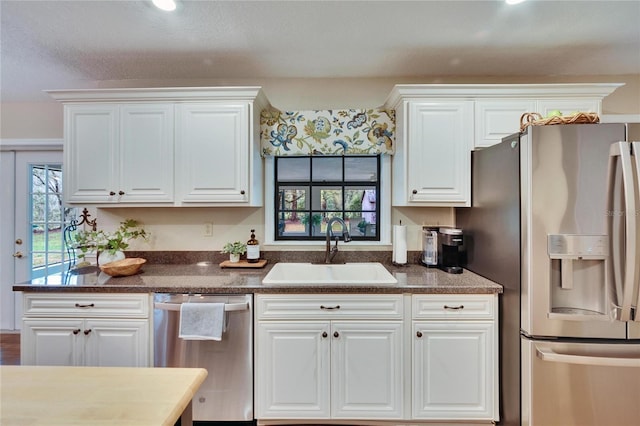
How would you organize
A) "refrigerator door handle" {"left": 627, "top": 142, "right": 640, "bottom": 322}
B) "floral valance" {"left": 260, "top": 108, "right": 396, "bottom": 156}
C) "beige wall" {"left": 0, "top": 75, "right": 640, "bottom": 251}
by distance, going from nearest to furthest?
"refrigerator door handle" {"left": 627, "top": 142, "right": 640, "bottom": 322} → "floral valance" {"left": 260, "top": 108, "right": 396, "bottom": 156} → "beige wall" {"left": 0, "top": 75, "right": 640, "bottom": 251}

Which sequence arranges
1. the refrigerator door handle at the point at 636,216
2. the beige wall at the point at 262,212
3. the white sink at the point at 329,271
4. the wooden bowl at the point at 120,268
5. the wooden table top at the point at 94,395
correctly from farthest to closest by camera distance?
the beige wall at the point at 262,212 → the white sink at the point at 329,271 → the wooden bowl at the point at 120,268 → the refrigerator door handle at the point at 636,216 → the wooden table top at the point at 94,395

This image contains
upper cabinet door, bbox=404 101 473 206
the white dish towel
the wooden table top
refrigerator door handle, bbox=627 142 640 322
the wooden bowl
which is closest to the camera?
the wooden table top

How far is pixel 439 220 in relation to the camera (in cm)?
239

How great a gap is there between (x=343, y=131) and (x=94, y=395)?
2.05 m

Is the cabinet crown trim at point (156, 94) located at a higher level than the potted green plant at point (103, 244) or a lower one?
higher

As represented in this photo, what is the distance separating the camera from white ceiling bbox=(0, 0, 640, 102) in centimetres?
165

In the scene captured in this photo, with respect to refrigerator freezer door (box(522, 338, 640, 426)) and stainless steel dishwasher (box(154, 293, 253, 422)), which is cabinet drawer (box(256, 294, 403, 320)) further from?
refrigerator freezer door (box(522, 338, 640, 426))

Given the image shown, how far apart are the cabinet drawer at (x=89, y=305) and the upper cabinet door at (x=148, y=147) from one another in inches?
29.0

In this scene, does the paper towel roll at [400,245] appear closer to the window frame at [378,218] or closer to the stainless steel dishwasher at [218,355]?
the window frame at [378,218]

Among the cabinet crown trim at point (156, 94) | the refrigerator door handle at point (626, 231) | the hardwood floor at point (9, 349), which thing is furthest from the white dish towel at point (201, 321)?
the hardwood floor at point (9, 349)

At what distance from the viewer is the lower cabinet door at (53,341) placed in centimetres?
175

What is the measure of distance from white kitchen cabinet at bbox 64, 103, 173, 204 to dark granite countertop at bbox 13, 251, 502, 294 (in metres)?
0.57

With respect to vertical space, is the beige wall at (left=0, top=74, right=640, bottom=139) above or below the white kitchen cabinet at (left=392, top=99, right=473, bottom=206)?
above

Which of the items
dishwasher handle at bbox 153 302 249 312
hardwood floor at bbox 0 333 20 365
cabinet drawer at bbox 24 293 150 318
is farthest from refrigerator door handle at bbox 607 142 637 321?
hardwood floor at bbox 0 333 20 365
